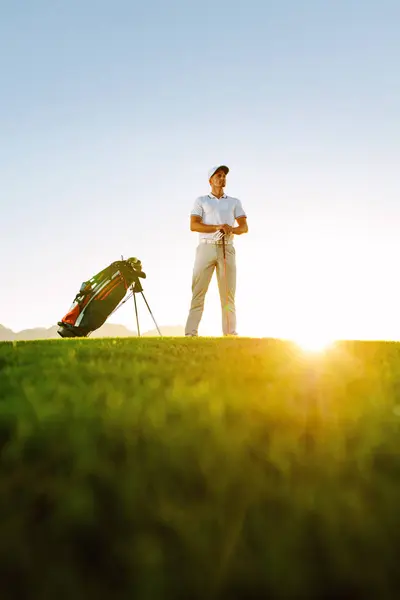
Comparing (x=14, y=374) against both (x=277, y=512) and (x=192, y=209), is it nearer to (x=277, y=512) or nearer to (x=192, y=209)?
(x=277, y=512)

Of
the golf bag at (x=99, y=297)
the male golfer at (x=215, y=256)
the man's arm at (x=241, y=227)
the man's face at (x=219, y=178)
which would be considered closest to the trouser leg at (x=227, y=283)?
the male golfer at (x=215, y=256)

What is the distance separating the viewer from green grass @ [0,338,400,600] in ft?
2.32

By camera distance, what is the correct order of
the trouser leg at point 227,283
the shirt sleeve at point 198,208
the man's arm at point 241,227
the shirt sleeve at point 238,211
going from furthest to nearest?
1. the shirt sleeve at point 238,211
2. the shirt sleeve at point 198,208
3. the man's arm at point 241,227
4. the trouser leg at point 227,283

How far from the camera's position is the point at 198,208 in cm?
917

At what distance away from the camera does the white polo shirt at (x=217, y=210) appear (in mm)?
9133

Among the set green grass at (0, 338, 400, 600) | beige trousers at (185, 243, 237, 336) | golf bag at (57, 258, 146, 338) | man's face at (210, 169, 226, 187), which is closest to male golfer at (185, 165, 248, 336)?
beige trousers at (185, 243, 237, 336)

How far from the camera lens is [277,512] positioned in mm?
859

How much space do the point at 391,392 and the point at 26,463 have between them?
54.9 inches

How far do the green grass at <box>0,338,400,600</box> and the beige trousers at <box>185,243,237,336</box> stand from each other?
7.03m

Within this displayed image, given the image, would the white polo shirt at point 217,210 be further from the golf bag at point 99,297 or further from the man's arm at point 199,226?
the golf bag at point 99,297

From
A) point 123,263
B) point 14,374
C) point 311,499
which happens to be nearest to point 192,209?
point 123,263

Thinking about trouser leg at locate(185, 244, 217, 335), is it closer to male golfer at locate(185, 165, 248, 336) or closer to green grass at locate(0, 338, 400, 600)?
male golfer at locate(185, 165, 248, 336)

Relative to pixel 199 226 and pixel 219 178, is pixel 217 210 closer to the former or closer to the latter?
pixel 199 226

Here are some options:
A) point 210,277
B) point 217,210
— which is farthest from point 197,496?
point 217,210
